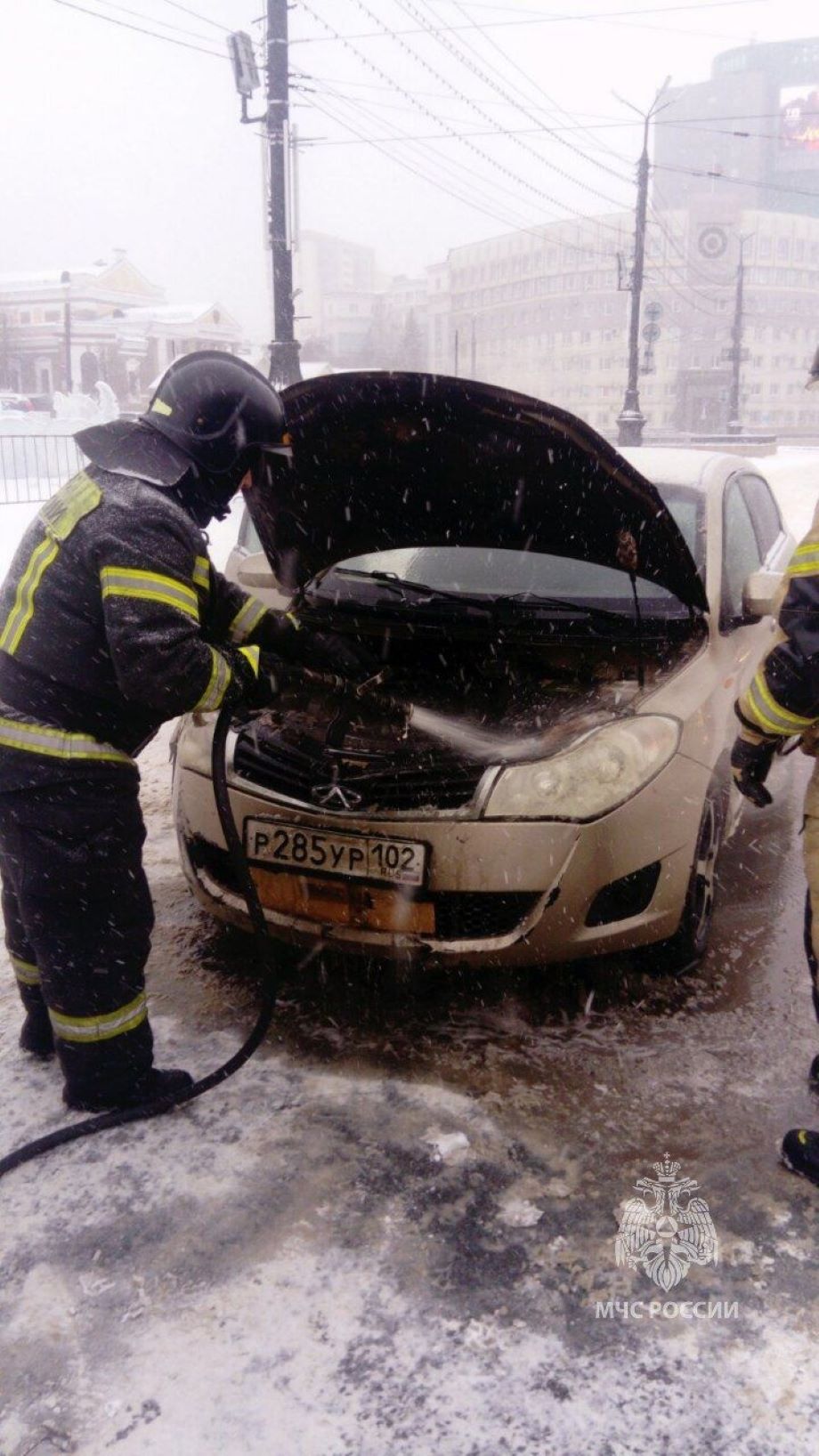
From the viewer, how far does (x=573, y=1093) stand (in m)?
2.75

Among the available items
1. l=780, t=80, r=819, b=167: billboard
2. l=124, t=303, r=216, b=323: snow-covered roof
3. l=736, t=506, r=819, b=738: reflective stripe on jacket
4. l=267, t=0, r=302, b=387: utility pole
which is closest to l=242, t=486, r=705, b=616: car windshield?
l=736, t=506, r=819, b=738: reflective stripe on jacket

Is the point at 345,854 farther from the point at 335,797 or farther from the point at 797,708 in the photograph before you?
the point at 797,708

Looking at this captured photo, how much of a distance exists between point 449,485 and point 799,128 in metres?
128

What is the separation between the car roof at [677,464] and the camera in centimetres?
396

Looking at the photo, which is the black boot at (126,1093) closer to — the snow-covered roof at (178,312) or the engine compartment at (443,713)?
the engine compartment at (443,713)

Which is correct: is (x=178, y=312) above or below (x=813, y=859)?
above

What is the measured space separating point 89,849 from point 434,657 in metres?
1.63

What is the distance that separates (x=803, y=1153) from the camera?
7.98 ft

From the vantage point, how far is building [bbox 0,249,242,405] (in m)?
59.4

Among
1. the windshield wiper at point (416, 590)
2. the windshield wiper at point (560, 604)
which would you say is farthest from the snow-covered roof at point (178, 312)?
the windshield wiper at point (560, 604)

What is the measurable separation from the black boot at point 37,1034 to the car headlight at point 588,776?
1.38m

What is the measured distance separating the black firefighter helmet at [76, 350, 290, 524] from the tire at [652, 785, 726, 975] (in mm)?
1685

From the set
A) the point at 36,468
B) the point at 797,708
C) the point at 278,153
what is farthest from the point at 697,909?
the point at 36,468

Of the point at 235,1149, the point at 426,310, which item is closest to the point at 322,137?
the point at 235,1149
